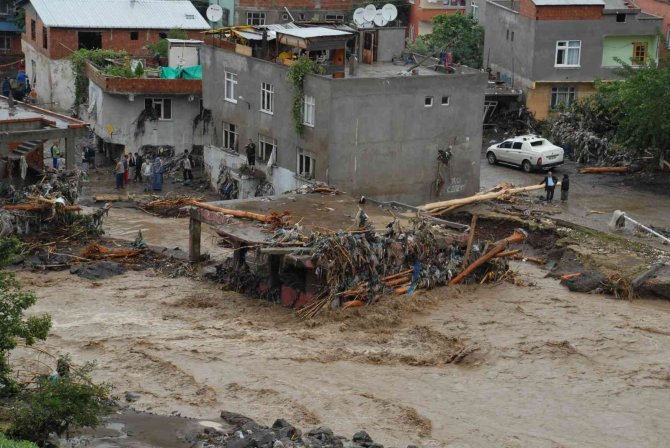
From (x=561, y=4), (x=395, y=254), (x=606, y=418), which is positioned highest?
(x=561, y=4)

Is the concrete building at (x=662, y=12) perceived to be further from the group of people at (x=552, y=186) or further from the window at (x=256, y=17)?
the window at (x=256, y=17)

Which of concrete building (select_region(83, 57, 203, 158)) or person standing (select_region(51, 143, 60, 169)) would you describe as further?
concrete building (select_region(83, 57, 203, 158))

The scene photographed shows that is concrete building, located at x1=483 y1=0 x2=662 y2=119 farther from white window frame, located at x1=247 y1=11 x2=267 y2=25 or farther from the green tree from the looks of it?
the green tree

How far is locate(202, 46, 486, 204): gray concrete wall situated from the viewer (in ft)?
127

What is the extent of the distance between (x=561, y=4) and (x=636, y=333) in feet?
78.1

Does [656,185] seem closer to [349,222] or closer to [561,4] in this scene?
[561,4]

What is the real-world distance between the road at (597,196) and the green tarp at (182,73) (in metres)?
11.0

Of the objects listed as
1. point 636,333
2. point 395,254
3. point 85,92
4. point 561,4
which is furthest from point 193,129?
point 636,333

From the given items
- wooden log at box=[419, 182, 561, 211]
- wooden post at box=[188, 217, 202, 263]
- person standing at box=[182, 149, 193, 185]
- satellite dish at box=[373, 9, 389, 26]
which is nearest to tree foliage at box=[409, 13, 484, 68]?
satellite dish at box=[373, 9, 389, 26]

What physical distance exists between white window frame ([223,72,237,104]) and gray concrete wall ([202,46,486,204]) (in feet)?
0.86

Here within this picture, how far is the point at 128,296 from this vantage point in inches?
1273

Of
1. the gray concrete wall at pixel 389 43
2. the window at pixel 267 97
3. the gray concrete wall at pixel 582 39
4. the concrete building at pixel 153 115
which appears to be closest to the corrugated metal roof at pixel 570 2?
the gray concrete wall at pixel 582 39

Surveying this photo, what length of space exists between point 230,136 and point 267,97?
128 inches

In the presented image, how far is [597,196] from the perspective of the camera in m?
43.4
